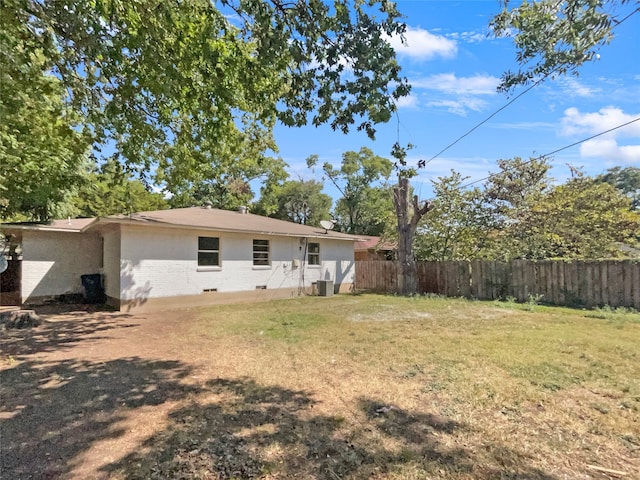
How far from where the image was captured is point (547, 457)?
281cm

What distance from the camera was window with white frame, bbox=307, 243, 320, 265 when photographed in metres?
16.3

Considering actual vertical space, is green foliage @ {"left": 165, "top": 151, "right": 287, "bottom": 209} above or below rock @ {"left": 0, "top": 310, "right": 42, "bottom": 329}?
above

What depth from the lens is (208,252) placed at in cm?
1273

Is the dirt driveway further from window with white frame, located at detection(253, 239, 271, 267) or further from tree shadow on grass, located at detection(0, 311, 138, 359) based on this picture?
window with white frame, located at detection(253, 239, 271, 267)

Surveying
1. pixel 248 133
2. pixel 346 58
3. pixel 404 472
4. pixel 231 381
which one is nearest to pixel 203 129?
pixel 248 133

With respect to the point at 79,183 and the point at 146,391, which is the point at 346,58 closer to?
the point at 146,391

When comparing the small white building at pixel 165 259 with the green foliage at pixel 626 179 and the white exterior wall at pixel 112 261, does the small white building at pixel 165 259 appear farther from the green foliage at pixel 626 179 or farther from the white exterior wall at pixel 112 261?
the green foliage at pixel 626 179

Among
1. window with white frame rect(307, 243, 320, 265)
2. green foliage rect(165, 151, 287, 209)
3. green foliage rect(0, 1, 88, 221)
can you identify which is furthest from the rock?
green foliage rect(165, 151, 287, 209)

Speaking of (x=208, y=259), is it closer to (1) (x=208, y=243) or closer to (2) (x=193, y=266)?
(1) (x=208, y=243)

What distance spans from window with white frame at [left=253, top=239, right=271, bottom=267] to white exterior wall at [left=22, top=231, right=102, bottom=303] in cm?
590

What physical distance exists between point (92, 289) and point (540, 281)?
50.0 feet

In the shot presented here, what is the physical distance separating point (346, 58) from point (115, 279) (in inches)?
420

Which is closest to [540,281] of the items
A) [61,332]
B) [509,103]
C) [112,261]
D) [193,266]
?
[509,103]

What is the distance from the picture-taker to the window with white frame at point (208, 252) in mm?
12547
